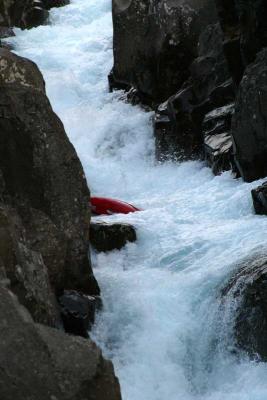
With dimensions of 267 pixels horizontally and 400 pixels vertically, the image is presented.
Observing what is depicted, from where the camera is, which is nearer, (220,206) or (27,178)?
(27,178)

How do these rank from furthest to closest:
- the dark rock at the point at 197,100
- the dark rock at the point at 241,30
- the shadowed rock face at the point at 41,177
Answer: the dark rock at the point at 197,100 → the dark rock at the point at 241,30 → the shadowed rock face at the point at 41,177

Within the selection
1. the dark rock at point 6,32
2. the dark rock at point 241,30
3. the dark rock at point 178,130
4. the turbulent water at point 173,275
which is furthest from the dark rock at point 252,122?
the dark rock at point 6,32

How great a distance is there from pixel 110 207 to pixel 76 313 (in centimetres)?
353

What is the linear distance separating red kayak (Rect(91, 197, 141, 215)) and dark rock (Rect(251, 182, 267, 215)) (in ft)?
5.70

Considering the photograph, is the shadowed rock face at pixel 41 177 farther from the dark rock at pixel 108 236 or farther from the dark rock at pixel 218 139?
the dark rock at pixel 218 139

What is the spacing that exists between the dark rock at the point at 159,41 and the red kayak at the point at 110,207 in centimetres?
469

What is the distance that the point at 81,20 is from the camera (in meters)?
21.0

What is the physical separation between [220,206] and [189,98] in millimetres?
3622

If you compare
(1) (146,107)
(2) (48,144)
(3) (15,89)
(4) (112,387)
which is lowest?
(1) (146,107)

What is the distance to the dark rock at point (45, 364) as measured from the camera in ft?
12.8

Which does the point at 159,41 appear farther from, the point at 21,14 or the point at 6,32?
the point at 21,14

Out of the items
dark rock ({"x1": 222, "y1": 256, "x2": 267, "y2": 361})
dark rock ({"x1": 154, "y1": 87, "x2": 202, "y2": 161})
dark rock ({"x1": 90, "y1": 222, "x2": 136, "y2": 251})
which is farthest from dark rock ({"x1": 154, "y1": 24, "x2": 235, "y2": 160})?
dark rock ({"x1": 222, "y1": 256, "x2": 267, "y2": 361})

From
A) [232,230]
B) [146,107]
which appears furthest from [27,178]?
[146,107]

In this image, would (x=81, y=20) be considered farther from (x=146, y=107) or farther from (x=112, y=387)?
(x=112, y=387)
